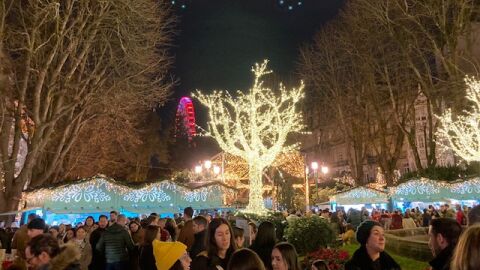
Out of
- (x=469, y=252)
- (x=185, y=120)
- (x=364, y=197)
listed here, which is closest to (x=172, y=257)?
(x=469, y=252)

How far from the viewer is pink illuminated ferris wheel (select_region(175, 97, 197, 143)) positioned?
57.0 m

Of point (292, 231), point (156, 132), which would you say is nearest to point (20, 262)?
point (292, 231)

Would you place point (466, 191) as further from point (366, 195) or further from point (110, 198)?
point (110, 198)

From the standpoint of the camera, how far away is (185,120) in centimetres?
5909

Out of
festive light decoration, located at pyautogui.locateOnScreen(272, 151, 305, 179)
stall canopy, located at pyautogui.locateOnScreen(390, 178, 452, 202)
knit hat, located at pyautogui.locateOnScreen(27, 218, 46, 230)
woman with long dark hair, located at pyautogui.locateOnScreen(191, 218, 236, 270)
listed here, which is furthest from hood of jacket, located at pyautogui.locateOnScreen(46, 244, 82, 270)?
festive light decoration, located at pyautogui.locateOnScreen(272, 151, 305, 179)

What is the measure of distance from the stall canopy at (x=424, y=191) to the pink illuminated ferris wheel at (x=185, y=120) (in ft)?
115

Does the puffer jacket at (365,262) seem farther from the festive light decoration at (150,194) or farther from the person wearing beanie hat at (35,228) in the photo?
the festive light decoration at (150,194)

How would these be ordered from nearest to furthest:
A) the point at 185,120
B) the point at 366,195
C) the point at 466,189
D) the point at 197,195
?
the point at 197,195
the point at 466,189
the point at 366,195
the point at 185,120

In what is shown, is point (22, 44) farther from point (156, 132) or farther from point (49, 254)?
point (156, 132)

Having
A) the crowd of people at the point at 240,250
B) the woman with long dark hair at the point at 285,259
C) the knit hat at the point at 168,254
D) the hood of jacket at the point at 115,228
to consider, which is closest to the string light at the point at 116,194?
the crowd of people at the point at 240,250

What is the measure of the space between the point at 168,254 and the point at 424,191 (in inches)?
886

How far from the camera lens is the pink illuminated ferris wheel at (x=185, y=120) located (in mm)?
57013

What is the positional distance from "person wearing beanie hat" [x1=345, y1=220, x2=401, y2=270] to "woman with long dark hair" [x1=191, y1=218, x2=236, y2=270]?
4.25 feet

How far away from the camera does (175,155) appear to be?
55156 millimetres
